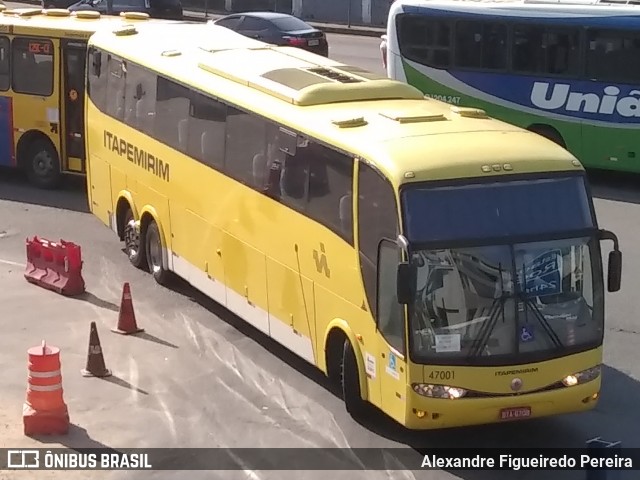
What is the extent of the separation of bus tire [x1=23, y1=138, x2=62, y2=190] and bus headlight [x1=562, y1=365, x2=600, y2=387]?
1289 cm

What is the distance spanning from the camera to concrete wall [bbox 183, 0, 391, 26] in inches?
1827

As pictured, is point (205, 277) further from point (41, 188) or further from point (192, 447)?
point (41, 188)

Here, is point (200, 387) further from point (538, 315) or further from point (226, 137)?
point (538, 315)

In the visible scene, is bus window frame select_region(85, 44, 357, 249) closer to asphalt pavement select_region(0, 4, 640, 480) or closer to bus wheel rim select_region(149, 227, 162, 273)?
bus wheel rim select_region(149, 227, 162, 273)

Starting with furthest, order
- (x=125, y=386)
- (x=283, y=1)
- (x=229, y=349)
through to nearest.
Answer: (x=283, y=1) → (x=229, y=349) → (x=125, y=386)

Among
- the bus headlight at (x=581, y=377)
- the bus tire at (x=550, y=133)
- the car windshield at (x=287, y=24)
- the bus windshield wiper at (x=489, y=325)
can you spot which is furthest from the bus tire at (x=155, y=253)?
the car windshield at (x=287, y=24)

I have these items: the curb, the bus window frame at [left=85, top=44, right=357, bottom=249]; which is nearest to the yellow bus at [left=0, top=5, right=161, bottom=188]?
the bus window frame at [left=85, top=44, right=357, bottom=249]

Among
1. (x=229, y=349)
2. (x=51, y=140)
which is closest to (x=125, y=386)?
(x=229, y=349)

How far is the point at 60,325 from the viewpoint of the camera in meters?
15.0

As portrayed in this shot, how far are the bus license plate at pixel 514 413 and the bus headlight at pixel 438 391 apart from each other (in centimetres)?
39

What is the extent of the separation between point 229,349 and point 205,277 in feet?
4.38

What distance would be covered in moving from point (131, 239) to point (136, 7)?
24.3 m

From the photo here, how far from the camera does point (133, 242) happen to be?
17.4 metres

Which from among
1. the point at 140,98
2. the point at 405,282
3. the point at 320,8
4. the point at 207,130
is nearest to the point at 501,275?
the point at 405,282
